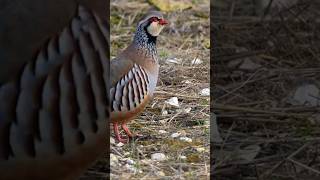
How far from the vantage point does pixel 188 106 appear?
12.4ft

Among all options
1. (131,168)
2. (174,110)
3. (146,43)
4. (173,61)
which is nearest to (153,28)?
(146,43)

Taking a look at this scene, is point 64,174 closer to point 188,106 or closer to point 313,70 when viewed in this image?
point 188,106

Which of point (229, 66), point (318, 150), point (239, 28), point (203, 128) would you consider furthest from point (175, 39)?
point (318, 150)

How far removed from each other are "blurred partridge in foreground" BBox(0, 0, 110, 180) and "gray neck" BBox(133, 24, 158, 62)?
2.42 feet

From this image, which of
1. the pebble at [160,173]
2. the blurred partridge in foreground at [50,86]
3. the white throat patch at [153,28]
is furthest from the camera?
the white throat patch at [153,28]

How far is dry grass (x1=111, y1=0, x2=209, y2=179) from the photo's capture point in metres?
3.12

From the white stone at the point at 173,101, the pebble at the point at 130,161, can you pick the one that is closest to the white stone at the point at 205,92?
the white stone at the point at 173,101

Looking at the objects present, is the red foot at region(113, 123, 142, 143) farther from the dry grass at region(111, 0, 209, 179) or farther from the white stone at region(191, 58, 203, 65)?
the white stone at region(191, 58, 203, 65)

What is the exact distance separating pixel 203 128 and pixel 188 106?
10.7 inches

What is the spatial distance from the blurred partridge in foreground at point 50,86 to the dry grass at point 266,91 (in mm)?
669

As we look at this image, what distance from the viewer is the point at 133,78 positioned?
10.8ft

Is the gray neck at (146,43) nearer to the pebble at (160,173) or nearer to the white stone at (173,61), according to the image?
the pebble at (160,173)

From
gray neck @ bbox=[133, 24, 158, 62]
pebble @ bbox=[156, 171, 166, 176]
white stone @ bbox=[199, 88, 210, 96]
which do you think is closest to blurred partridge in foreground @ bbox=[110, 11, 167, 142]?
gray neck @ bbox=[133, 24, 158, 62]

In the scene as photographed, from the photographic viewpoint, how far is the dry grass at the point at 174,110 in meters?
3.12
